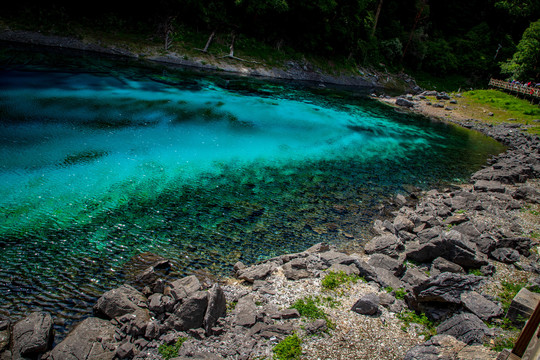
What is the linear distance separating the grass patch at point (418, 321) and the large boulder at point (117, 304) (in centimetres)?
735

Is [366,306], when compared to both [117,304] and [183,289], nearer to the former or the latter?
[183,289]

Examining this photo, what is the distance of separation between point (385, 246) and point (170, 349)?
8.83m

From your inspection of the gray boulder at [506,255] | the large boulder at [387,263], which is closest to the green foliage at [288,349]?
the large boulder at [387,263]

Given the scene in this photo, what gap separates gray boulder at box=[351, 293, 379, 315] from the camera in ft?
28.3

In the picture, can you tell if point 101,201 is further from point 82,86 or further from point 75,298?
point 82,86

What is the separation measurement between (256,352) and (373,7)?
88.9 m

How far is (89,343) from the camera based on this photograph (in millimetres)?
7176

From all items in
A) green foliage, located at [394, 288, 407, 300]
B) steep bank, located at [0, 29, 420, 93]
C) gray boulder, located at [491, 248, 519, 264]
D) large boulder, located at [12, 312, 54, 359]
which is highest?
steep bank, located at [0, 29, 420, 93]

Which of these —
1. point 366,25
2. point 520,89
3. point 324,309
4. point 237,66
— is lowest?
point 324,309

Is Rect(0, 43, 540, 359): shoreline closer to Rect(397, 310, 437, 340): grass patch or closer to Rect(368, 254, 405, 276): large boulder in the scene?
Rect(368, 254, 405, 276): large boulder

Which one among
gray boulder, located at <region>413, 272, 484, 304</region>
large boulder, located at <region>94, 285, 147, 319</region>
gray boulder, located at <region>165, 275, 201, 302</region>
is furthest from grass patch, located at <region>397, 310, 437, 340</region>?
large boulder, located at <region>94, 285, 147, 319</region>

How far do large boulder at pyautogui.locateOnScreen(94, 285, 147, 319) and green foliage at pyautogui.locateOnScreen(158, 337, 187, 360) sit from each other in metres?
1.54

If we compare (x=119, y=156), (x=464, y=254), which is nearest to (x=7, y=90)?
(x=119, y=156)

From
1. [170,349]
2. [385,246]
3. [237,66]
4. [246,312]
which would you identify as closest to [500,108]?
[237,66]
